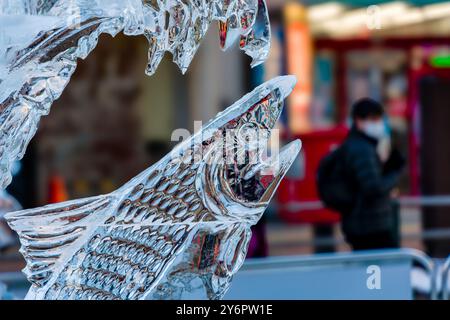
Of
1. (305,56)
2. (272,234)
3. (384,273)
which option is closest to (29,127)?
(384,273)

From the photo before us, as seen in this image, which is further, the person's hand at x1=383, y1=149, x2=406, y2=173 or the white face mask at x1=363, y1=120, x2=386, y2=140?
the person's hand at x1=383, y1=149, x2=406, y2=173

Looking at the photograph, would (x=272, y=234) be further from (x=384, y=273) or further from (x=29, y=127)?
(x=29, y=127)

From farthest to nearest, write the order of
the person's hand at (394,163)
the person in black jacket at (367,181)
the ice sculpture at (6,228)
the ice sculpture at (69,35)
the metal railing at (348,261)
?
1. the ice sculpture at (6,228)
2. the person's hand at (394,163)
3. the person in black jacket at (367,181)
4. the metal railing at (348,261)
5. the ice sculpture at (69,35)

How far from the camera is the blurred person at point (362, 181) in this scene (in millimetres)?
5492

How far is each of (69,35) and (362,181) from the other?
2.81 m

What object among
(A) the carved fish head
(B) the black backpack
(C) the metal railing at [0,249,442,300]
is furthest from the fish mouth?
(B) the black backpack

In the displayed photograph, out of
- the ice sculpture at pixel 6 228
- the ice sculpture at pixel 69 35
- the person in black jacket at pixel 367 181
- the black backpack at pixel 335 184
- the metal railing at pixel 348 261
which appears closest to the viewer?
the ice sculpture at pixel 69 35

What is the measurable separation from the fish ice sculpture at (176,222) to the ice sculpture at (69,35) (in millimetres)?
224

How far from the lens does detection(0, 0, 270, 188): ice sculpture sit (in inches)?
118

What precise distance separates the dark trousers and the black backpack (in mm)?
186

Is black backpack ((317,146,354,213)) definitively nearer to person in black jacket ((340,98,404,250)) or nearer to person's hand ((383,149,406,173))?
person in black jacket ((340,98,404,250))

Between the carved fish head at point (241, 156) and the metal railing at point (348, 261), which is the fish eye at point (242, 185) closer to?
the carved fish head at point (241, 156)

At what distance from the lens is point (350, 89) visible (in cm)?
1183

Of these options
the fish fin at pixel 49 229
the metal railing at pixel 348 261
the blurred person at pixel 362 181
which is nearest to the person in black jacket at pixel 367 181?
the blurred person at pixel 362 181
